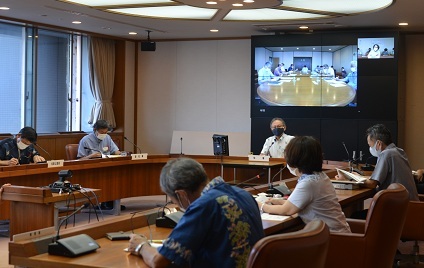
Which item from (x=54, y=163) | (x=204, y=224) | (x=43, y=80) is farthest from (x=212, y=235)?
(x=43, y=80)

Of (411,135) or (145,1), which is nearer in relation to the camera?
(145,1)

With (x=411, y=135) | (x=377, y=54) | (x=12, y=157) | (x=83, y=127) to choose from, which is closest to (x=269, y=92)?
(x=377, y=54)

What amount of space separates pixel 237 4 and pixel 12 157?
329 centimetres

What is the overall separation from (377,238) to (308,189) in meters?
0.47

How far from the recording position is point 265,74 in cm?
1099

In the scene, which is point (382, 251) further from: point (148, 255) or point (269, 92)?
point (269, 92)

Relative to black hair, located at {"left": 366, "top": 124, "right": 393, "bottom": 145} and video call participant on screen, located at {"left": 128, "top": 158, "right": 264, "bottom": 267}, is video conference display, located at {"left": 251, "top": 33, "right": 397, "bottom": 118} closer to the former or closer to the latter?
black hair, located at {"left": 366, "top": 124, "right": 393, "bottom": 145}

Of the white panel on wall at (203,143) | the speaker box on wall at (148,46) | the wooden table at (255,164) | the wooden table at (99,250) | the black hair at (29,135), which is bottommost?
the wooden table at (99,250)

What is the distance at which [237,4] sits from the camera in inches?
321

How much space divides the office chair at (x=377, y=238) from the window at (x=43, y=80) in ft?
24.8

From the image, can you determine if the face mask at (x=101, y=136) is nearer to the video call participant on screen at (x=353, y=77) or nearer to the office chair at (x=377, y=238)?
the video call participant on screen at (x=353, y=77)

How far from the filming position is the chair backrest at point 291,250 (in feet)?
6.79

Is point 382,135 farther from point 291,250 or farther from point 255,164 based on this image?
point 291,250

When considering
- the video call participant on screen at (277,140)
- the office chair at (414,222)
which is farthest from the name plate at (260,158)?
the office chair at (414,222)
